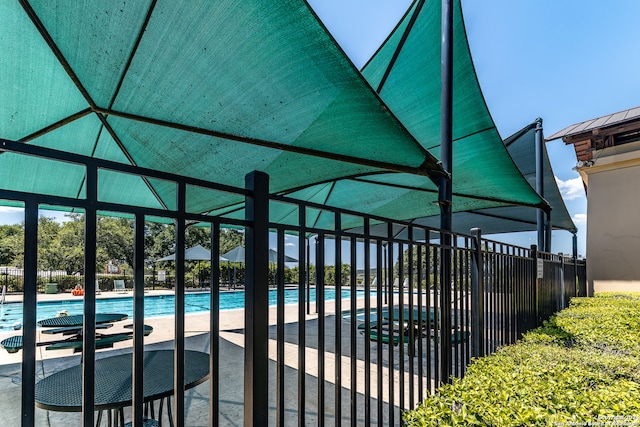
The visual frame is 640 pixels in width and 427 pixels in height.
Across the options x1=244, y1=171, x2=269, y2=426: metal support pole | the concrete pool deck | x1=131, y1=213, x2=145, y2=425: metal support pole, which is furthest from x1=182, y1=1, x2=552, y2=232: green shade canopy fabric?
x1=131, y1=213, x2=145, y2=425: metal support pole

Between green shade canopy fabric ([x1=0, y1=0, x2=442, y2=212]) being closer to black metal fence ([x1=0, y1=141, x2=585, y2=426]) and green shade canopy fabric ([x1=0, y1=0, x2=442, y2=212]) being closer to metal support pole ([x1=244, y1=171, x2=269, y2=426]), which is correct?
black metal fence ([x1=0, y1=141, x2=585, y2=426])

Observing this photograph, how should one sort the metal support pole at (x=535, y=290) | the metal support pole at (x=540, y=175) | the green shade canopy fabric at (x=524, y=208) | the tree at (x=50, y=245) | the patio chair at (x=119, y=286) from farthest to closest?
the tree at (x=50, y=245), the patio chair at (x=119, y=286), the green shade canopy fabric at (x=524, y=208), the metal support pole at (x=540, y=175), the metal support pole at (x=535, y=290)

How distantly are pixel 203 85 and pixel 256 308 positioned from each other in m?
1.77

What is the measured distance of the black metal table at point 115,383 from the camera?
167 cm

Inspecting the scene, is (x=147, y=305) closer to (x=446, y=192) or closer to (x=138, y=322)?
(x=446, y=192)

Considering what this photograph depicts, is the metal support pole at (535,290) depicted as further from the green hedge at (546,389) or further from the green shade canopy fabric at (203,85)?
the green shade canopy fabric at (203,85)

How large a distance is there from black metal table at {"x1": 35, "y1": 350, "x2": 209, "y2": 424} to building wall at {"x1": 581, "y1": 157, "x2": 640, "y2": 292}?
9.12 m

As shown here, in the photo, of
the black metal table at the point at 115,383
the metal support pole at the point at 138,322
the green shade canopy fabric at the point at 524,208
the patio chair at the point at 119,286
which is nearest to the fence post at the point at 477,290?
the black metal table at the point at 115,383

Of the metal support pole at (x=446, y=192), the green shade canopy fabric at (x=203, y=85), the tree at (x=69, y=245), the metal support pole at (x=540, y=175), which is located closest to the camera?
the green shade canopy fabric at (x=203, y=85)

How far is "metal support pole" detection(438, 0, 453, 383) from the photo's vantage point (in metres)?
2.54

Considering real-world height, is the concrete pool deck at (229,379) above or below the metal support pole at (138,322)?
below

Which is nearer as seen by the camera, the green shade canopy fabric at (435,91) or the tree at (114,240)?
the green shade canopy fabric at (435,91)

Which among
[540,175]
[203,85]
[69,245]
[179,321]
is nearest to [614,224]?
[540,175]

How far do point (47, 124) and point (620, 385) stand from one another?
16.0 ft
